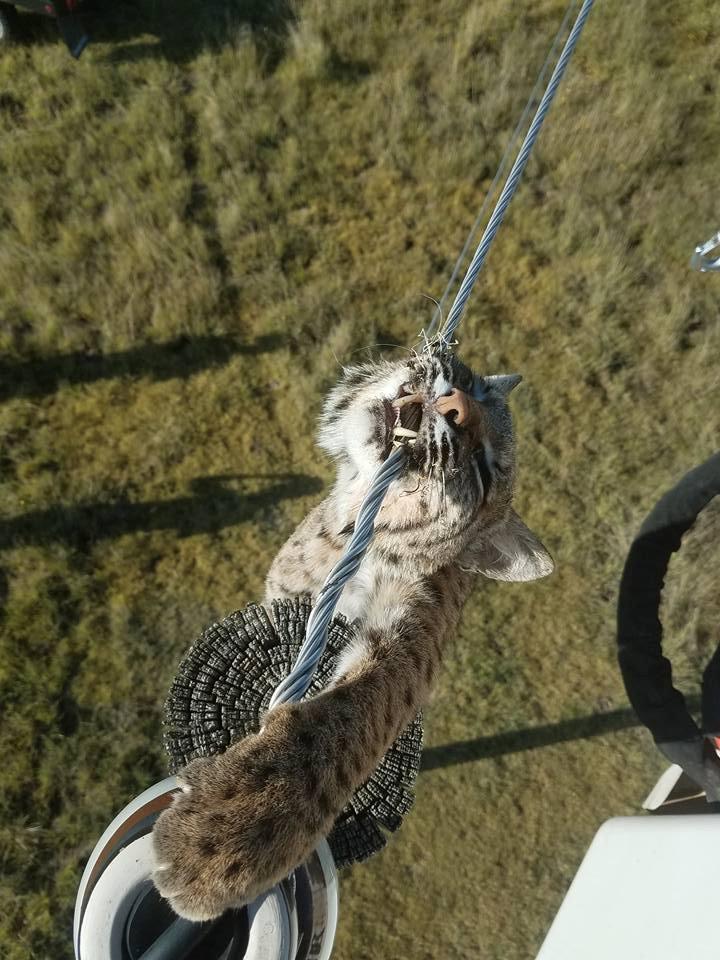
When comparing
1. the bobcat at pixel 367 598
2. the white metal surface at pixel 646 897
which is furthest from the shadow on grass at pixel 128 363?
the white metal surface at pixel 646 897

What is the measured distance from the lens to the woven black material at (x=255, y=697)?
2.82 m

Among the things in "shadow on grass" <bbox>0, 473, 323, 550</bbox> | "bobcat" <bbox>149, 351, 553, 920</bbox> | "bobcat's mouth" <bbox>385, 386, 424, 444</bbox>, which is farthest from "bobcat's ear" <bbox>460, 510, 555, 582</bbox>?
"shadow on grass" <bbox>0, 473, 323, 550</bbox>

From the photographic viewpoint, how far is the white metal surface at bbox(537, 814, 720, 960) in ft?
5.48

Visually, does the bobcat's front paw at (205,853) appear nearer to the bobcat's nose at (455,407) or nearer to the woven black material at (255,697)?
the woven black material at (255,697)

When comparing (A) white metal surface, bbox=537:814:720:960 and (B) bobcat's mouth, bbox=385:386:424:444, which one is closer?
(A) white metal surface, bbox=537:814:720:960

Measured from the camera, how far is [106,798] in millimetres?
4504

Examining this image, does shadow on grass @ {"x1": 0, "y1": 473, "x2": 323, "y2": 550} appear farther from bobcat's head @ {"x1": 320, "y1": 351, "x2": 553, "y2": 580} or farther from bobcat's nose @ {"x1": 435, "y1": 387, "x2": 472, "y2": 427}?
bobcat's nose @ {"x1": 435, "y1": 387, "x2": 472, "y2": 427}

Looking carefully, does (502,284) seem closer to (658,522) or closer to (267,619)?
(658,522)

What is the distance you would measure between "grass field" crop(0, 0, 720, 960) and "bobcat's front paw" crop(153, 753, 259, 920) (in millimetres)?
3243

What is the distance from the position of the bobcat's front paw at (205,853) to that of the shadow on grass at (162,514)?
3455 mm

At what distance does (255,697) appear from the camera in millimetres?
2861

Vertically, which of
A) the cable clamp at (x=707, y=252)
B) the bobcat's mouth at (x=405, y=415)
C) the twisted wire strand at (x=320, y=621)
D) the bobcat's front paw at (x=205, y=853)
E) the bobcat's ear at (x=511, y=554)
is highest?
the cable clamp at (x=707, y=252)

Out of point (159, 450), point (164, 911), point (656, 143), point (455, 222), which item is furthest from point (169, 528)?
point (656, 143)

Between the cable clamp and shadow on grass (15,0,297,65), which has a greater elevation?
shadow on grass (15,0,297,65)
